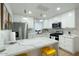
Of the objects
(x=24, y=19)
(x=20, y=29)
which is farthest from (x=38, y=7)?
(x=20, y=29)

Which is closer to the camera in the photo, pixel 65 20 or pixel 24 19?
pixel 24 19

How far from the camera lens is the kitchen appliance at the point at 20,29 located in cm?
121

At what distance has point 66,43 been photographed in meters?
1.44

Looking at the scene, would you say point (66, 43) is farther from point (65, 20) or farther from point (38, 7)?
point (38, 7)

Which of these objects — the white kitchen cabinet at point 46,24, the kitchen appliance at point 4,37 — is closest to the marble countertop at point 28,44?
the kitchen appliance at point 4,37

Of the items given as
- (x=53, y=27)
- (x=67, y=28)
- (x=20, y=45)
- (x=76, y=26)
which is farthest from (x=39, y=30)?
(x=76, y=26)

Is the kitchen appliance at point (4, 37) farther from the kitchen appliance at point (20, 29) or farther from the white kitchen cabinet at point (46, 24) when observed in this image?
the white kitchen cabinet at point (46, 24)

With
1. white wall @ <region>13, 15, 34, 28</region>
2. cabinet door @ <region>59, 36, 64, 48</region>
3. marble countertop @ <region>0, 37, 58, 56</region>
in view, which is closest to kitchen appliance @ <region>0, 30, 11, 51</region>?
marble countertop @ <region>0, 37, 58, 56</region>

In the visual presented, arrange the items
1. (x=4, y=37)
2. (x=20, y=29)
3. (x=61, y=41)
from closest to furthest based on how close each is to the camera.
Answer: (x=4, y=37) → (x=20, y=29) → (x=61, y=41)

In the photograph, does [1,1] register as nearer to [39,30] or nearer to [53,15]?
[39,30]

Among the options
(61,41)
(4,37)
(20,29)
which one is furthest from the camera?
(61,41)

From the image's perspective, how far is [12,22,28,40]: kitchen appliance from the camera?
121 centimetres

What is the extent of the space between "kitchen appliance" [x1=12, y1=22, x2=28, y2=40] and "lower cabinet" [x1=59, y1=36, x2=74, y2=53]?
1.98 ft

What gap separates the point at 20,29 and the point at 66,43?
837 mm
